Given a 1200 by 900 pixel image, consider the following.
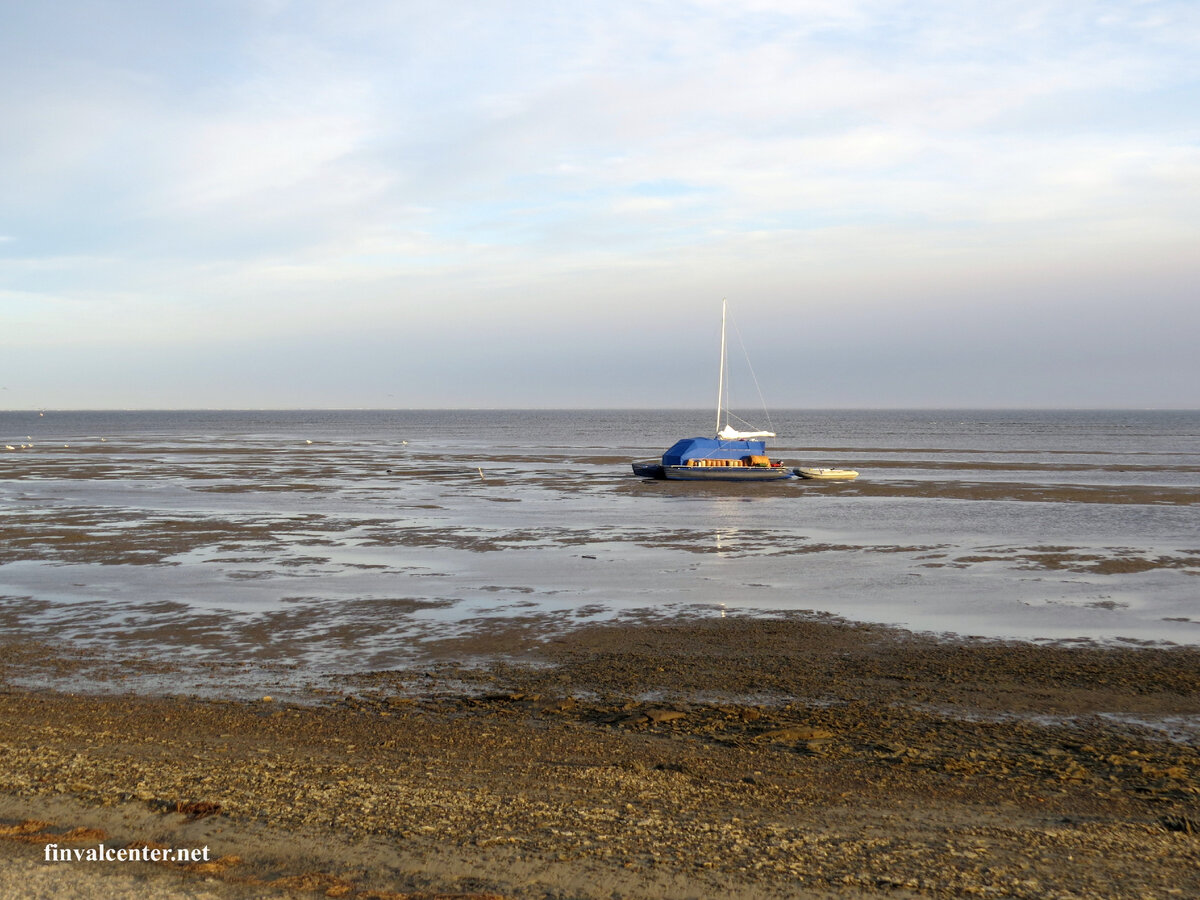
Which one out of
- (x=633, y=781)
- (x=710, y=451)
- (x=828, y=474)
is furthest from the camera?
(x=828, y=474)

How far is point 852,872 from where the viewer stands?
23.6ft

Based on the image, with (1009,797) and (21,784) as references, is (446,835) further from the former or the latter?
(1009,797)

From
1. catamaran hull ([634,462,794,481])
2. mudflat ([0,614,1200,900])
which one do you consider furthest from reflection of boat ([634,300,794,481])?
mudflat ([0,614,1200,900])

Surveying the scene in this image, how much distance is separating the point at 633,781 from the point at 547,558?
17.4 meters

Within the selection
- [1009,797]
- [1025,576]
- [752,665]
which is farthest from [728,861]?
[1025,576]

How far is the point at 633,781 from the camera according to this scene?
930 centimetres

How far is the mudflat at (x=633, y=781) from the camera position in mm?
7184

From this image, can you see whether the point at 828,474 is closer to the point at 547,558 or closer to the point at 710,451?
the point at 710,451

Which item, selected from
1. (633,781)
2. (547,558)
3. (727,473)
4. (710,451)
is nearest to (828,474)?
(727,473)

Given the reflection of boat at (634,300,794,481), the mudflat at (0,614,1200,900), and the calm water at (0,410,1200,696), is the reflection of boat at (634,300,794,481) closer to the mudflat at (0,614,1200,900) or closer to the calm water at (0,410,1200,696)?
the calm water at (0,410,1200,696)

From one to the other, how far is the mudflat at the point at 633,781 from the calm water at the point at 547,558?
123 inches

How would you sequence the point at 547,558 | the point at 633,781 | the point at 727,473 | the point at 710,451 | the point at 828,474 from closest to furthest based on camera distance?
1. the point at 633,781
2. the point at 547,558
3. the point at 727,473
4. the point at 710,451
5. the point at 828,474

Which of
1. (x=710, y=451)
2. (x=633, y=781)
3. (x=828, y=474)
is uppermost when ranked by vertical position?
(x=710, y=451)

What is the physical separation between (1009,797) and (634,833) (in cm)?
354
